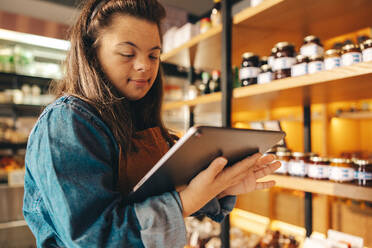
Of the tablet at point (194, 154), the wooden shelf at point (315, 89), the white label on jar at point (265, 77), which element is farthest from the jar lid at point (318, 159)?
the tablet at point (194, 154)

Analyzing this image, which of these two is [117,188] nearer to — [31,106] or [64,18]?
[31,106]

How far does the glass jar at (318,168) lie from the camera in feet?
3.93

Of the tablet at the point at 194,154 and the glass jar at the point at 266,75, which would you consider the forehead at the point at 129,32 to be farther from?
the glass jar at the point at 266,75

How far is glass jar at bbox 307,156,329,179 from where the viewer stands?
1198 mm

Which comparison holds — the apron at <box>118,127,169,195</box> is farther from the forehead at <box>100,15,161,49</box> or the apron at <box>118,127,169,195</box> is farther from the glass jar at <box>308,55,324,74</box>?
the glass jar at <box>308,55,324,74</box>

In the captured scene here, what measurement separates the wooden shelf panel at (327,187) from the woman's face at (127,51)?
2.78 feet

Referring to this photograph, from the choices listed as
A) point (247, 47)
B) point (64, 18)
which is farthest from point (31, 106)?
point (247, 47)

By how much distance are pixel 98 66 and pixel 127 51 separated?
0.34 ft

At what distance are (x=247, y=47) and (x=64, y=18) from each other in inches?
92.1

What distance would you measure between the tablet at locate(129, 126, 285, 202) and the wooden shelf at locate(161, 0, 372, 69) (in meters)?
0.80

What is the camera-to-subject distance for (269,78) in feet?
4.33

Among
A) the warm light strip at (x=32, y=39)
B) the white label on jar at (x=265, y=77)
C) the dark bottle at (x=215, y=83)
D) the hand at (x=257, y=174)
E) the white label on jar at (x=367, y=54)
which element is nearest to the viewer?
the hand at (x=257, y=174)

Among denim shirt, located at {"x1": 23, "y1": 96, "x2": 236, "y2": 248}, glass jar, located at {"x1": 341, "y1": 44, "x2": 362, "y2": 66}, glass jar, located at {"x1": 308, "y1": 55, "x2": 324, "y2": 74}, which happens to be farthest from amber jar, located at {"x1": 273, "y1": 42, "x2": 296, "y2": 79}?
denim shirt, located at {"x1": 23, "y1": 96, "x2": 236, "y2": 248}

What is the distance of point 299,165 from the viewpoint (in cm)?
129
